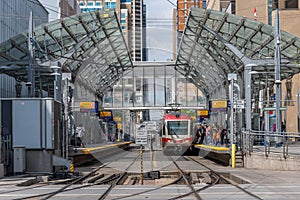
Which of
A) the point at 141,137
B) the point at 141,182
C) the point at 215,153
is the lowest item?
the point at 141,182

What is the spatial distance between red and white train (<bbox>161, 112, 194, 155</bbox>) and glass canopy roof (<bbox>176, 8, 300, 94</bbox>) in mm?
5532

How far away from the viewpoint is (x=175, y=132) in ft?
135

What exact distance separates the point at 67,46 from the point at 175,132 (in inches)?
405

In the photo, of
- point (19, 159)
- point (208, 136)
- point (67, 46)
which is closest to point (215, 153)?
point (208, 136)

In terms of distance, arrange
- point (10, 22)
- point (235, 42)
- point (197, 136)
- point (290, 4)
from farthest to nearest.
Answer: point (290, 4) < point (10, 22) < point (197, 136) < point (235, 42)

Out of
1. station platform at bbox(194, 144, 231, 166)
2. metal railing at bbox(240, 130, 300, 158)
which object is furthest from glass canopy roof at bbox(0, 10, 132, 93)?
metal railing at bbox(240, 130, 300, 158)

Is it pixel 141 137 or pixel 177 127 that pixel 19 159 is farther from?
pixel 177 127

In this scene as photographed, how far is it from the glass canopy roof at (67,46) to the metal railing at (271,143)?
1336cm

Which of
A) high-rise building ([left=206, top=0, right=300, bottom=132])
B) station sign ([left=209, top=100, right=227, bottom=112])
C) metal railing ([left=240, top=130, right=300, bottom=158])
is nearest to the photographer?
metal railing ([left=240, top=130, right=300, bottom=158])

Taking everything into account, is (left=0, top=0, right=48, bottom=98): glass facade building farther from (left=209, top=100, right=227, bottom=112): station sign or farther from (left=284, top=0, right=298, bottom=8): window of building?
(left=284, top=0, right=298, bottom=8): window of building

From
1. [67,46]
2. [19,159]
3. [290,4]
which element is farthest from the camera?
[290,4]

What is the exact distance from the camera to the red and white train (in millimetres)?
41250

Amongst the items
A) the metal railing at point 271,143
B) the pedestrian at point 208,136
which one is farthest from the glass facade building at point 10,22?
the metal railing at point 271,143

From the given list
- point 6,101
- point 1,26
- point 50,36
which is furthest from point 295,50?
point 1,26
